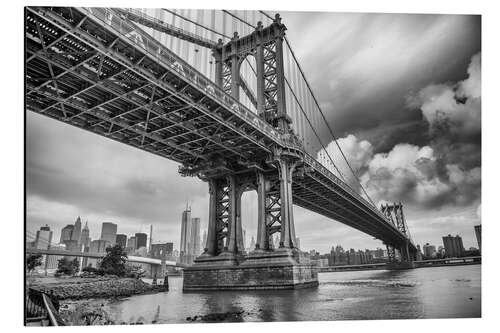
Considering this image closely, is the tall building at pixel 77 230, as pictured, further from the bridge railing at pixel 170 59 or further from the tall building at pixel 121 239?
the bridge railing at pixel 170 59

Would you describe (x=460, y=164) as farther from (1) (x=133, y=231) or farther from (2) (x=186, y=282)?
(2) (x=186, y=282)

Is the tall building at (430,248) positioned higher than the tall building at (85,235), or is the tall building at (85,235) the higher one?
the tall building at (85,235)

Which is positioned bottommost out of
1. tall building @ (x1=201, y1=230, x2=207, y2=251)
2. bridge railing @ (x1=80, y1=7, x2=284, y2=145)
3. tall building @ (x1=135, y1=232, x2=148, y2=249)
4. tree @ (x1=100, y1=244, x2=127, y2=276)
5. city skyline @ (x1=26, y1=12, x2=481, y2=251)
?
tree @ (x1=100, y1=244, x2=127, y2=276)

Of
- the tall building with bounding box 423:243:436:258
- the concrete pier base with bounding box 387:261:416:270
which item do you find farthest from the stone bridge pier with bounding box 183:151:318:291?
the concrete pier base with bounding box 387:261:416:270

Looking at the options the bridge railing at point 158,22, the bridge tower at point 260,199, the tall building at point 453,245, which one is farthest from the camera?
the bridge tower at point 260,199

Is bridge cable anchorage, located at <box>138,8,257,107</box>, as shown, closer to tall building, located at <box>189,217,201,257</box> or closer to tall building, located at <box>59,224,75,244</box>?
tall building, located at <box>59,224,75,244</box>

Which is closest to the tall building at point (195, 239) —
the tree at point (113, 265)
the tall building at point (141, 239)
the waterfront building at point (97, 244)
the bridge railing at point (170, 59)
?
the tall building at point (141, 239)

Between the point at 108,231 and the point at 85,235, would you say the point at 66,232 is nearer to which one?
the point at 85,235
